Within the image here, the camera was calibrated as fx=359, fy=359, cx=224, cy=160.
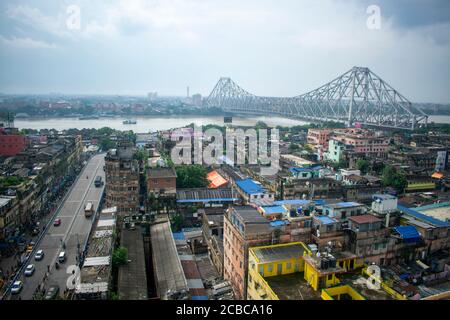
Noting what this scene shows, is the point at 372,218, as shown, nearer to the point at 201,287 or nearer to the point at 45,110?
the point at 201,287

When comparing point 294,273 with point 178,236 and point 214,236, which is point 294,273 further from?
point 178,236

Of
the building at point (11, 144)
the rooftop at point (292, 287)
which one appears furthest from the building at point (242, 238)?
the building at point (11, 144)

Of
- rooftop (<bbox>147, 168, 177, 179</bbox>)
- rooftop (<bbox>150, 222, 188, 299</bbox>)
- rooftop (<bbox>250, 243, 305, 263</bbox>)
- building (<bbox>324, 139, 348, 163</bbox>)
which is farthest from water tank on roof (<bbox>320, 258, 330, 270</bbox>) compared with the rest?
building (<bbox>324, 139, 348, 163</bbox>)

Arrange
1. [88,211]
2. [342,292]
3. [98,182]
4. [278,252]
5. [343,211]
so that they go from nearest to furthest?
1. [342,292]
2. [278,252]
3. [343,211]
4. [88,211]
5. [98,182]

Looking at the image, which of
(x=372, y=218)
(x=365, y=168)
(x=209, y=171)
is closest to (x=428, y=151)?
(x=365, y=168)

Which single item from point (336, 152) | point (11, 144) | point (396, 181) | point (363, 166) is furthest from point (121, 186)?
point (336, 152)
